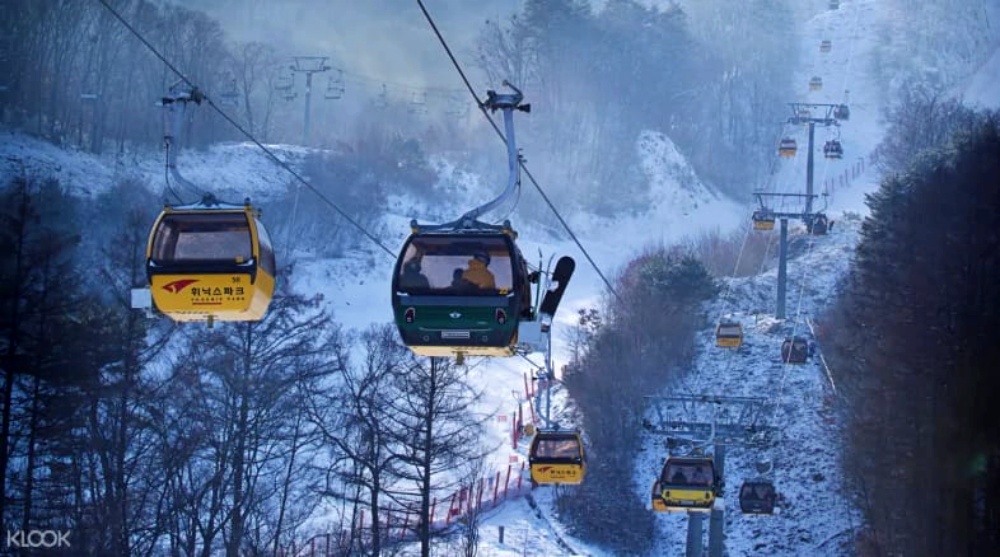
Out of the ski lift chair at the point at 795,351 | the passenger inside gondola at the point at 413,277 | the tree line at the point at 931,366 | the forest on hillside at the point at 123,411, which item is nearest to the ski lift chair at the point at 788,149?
the tree line at the point at 931,366

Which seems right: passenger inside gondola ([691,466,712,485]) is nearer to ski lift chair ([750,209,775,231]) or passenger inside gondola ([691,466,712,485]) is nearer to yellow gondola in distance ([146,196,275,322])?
yellow gondola in distance ([146,196,275,322])

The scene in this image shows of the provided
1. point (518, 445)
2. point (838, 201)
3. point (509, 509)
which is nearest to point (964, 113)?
point (838, 201)

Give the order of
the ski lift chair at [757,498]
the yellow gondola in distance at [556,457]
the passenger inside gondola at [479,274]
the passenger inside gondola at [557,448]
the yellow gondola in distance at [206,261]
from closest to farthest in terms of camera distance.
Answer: the yellow gondola in distance at [206,261] < the passenger inside gondola at [479,274] < the yellow gondola in distance at [556,457] < the passenger inside gondola at [557,448] < the ski lift chair at [757,498]

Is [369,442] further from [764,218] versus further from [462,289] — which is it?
[462,289]

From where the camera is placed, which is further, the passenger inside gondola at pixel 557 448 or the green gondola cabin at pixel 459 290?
the passenger inside gondola at pixel 557 448
